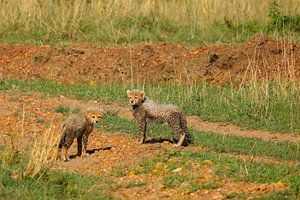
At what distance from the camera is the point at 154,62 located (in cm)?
1628

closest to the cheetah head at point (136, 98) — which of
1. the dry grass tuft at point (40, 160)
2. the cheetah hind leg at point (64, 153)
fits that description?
the cheetah hind leg at point (64, 153)

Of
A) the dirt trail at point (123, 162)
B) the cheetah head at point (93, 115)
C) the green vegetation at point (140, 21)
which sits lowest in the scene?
the dirt trail at point (123, 162)

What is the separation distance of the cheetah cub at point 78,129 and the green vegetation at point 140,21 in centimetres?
655

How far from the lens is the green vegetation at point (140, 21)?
17.7m

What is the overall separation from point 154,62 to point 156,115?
5112mm

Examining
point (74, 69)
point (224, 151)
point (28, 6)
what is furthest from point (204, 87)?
point (28, 6)

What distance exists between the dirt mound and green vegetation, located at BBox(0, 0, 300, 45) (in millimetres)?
893

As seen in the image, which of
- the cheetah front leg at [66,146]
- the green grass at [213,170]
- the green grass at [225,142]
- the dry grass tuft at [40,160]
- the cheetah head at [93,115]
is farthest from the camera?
the green grass at [225,142]

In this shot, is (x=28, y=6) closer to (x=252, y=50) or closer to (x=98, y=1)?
(x=98, y=1)

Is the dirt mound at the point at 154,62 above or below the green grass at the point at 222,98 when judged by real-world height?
above

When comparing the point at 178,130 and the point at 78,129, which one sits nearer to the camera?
the point at 78,129

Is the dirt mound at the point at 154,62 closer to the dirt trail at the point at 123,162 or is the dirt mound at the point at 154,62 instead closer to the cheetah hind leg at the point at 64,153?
the dirt trail at the point at 123,162

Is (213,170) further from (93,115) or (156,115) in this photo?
(93,115)

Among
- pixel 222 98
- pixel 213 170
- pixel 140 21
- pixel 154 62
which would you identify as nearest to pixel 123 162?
pixel 213 170
